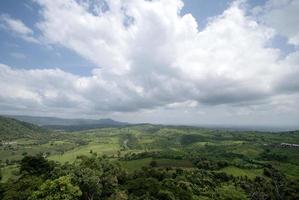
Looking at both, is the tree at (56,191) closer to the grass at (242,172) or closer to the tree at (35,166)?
the tree at (35,166)

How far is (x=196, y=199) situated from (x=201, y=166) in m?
70.7

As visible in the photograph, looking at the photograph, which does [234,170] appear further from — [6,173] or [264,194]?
[6,173]

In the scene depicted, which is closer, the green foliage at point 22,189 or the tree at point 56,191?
the tree at point 56,191

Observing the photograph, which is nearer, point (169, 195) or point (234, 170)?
point (169, 195)

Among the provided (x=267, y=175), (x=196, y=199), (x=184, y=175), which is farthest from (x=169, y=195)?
(x=267, y=175)

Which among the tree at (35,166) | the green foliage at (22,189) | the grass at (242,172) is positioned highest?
the tree at (35,166)

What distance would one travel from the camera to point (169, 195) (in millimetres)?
83375

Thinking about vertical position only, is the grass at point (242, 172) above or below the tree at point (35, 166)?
below

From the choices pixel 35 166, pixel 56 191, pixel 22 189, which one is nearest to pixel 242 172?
pixel 35 166

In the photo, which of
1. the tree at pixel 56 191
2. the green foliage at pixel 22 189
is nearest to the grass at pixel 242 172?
the green foliage at pixel 22 189

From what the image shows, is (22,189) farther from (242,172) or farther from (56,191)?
(242,172)

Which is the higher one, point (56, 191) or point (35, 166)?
point (56, 191)

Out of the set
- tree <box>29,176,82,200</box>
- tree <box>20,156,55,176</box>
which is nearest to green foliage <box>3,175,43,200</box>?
tree <box>29,176,82,200</box>

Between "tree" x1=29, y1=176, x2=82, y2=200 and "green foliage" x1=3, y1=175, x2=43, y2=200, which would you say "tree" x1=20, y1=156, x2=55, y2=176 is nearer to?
"green foliage" x1=3, y1=175, x2=43, y2=200
